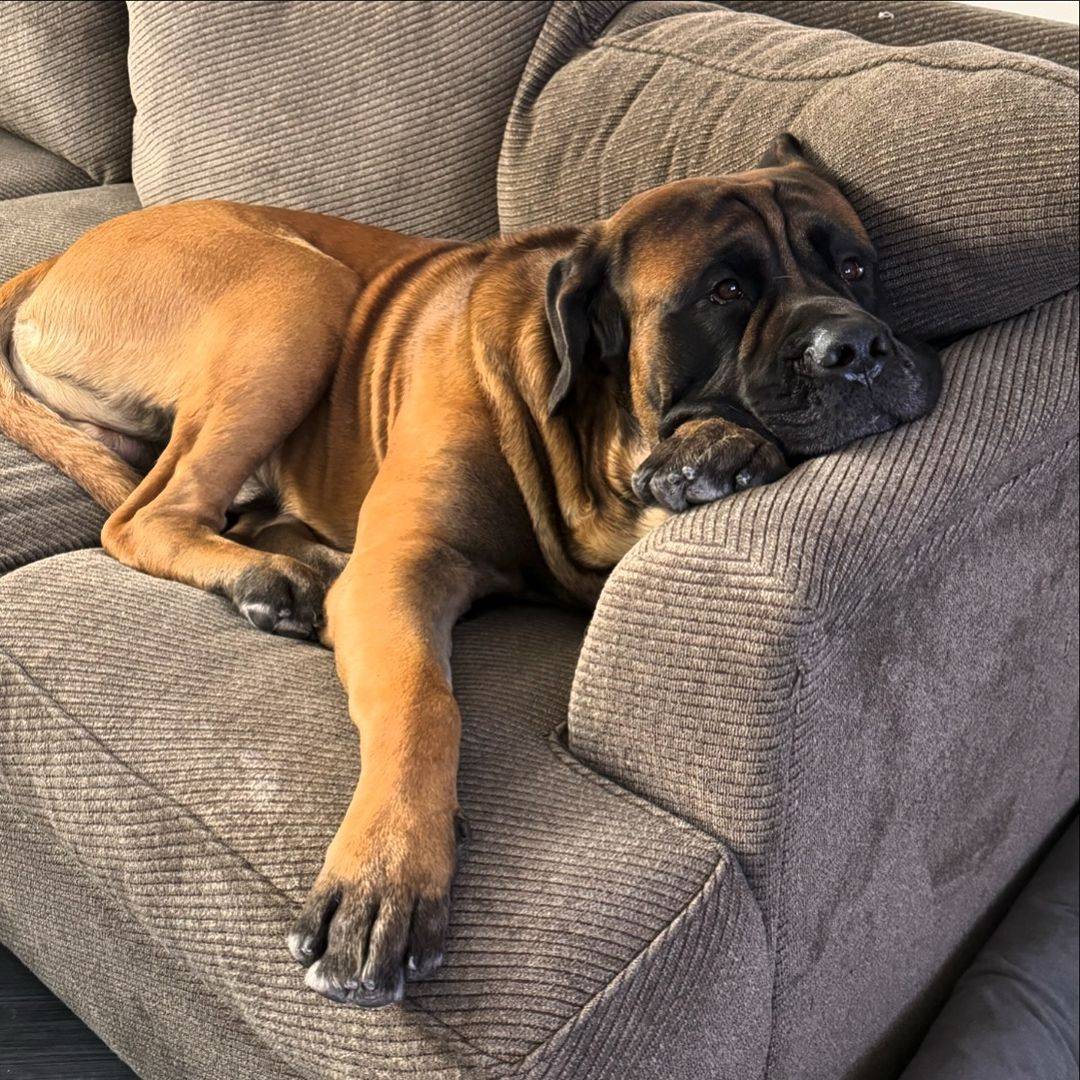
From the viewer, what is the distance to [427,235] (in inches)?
→ 94.7

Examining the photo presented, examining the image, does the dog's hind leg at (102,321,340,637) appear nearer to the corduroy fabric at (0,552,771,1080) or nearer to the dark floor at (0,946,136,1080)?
the corduroy fabric at (0,552,771,1080)

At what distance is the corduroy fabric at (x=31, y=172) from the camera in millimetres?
2990

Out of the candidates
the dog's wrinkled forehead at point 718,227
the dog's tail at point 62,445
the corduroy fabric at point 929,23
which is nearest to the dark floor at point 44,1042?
the dog's tail at point 62,445

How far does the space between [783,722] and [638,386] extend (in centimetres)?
59

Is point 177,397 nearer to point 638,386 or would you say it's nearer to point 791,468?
point 638,386

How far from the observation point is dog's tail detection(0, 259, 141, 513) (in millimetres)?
1952

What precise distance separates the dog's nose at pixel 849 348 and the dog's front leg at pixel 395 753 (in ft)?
1.69

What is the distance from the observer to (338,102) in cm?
245

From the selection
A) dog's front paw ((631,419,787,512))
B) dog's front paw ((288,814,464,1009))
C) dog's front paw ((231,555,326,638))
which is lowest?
dog's front paw ((231,555,326,638))

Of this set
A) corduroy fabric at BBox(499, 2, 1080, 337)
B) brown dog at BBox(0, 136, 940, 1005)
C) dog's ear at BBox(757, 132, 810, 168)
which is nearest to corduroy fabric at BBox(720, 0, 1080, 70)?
corduroy fabric at BBox(499, 2, 1080, 337)

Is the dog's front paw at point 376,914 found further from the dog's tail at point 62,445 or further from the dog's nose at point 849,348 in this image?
the dog's tail at point 62,445

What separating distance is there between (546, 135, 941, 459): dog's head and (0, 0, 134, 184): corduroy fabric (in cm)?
183

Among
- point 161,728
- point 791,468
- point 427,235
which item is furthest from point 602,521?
point 427,235

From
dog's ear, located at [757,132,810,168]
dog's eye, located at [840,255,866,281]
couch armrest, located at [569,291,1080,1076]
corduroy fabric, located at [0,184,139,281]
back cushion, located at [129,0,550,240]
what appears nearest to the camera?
couch armrest, located at [569,291,1080,1076]
